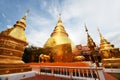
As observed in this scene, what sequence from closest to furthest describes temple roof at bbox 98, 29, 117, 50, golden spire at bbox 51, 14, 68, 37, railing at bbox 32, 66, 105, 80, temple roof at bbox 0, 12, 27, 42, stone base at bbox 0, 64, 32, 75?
1. railing at bbox 32, 66, 105, 80
2. stone base at bbox 0, 64, 32, 75
3. temple roof at bbox 0, 12, 27, 42
4. temple roof at bbox 98, 29, 117, 50
5. golden spire at bbox 51, 14, 68, 37

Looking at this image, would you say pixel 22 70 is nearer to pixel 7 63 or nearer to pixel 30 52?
pixel 7 63

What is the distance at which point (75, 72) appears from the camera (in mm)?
6266

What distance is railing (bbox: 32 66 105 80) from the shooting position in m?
5.24

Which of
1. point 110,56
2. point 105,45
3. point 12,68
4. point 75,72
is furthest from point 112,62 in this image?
point 12,68

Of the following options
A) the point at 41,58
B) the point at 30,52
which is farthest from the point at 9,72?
the point at 30,52

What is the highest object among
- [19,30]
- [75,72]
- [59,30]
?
[59,30]

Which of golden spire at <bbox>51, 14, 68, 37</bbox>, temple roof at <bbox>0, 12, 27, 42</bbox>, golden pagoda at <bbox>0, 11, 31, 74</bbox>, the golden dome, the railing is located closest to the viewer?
the railing

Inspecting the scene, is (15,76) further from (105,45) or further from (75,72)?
(105,45)

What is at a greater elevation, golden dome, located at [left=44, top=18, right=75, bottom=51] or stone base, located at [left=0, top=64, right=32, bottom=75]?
golden dome, located at [left=44, top=18, right=75, bottom=51]

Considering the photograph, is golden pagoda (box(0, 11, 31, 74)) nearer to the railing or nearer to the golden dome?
the railing

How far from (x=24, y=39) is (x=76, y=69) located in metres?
→ 5.67

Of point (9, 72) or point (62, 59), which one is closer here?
point (9, 72)

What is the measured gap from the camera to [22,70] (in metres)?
7.42

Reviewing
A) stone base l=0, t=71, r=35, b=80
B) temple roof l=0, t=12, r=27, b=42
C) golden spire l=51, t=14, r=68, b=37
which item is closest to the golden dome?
golden spire l=51, t=14, r=68, b=37
